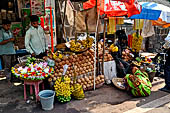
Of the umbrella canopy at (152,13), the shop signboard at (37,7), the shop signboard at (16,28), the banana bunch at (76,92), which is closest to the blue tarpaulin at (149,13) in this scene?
the umbrella canopy at (152,13)

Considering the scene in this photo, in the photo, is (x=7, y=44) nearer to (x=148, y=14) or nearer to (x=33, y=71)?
(x=33, y=71)

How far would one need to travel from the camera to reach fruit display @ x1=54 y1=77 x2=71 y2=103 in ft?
14.8

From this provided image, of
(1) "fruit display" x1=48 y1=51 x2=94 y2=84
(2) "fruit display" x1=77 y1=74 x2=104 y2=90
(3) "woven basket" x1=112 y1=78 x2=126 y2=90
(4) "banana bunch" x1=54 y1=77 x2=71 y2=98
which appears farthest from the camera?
(3) "woven basket" x1=112 y1=78 x2=126 y2=90

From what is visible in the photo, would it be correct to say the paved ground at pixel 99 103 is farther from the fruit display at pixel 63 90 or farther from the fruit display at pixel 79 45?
the fruit display at pixel 79 45

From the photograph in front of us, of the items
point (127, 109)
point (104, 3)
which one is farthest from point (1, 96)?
point (104, 3)

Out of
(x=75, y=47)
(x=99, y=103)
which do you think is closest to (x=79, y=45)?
(x=75, y=47)

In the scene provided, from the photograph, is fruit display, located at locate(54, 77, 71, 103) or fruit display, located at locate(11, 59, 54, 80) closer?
fruit display, located at locate(11, 59, 54, 80)

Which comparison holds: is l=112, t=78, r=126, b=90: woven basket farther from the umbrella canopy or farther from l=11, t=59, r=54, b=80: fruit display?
the umbrella canopy

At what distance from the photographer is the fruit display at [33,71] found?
423cm

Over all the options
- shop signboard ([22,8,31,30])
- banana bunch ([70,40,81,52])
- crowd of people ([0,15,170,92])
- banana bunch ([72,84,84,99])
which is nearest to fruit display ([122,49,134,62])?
crowd of people ([0,15,170,92])

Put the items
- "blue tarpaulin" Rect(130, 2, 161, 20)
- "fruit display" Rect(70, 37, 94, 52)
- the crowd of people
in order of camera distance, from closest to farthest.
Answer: the crowd of people, "fruit display" Rect(70, 37, 94, 52), "blue tarpaulin" Rect(130, 2, 161, 20)

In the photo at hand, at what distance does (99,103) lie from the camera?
15.3ft

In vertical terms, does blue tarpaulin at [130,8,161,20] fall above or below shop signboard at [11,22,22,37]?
above

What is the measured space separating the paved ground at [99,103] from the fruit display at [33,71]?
931 mm
